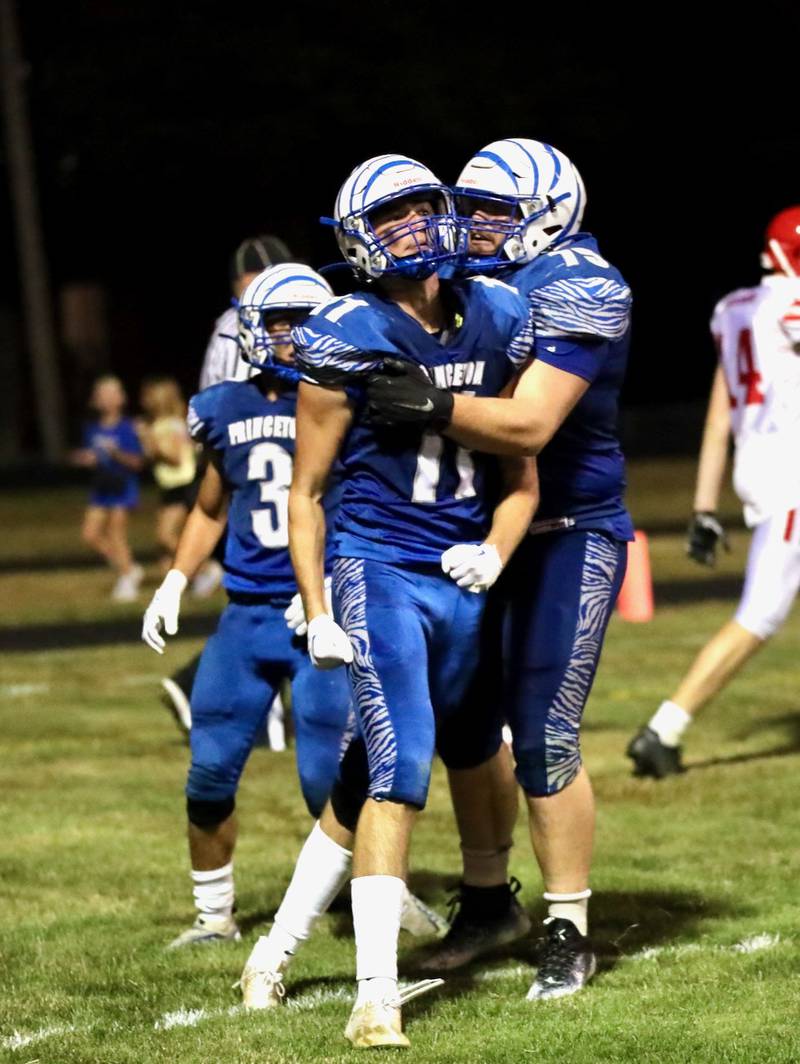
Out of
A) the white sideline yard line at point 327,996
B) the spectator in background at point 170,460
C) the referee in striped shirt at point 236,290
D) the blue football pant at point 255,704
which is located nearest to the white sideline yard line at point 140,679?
the referee in striped shirt at point 236,290

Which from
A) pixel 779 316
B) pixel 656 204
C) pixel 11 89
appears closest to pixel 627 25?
pixel 656 204

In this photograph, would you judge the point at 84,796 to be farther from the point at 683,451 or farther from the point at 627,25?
the point at 627,25

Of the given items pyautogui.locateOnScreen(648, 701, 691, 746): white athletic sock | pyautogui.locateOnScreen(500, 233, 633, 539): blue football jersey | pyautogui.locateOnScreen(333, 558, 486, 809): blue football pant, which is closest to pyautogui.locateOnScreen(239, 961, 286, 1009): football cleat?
pyautogui.locateOnScreen(333, 558, 486, 809): blue football pant

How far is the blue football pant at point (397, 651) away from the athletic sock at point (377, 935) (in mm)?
218

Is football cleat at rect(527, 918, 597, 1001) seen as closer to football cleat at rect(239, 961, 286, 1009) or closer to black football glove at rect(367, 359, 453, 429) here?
football cleat at rect(239, 961, 286, 1009)

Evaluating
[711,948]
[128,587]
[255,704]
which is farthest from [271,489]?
[128,587]

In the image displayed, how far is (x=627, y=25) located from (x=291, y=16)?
18.2 feet

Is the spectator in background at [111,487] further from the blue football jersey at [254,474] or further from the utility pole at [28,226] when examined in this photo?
the utility pole at [28,226]

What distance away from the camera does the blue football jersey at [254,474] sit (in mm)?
6469

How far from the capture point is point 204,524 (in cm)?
662

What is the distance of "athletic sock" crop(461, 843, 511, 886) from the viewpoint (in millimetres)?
6137

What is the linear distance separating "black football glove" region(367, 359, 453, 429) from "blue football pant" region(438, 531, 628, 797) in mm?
720

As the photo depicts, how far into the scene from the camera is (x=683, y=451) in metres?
33.8

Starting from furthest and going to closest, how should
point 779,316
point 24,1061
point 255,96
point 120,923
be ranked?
point 255,96 < point 779,316 < point 120,923 < point 24,1061
